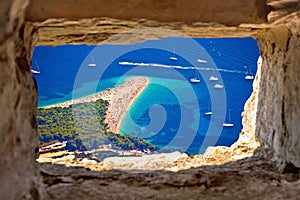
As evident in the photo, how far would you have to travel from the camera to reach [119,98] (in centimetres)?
284

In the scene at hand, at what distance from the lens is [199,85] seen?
117 inches

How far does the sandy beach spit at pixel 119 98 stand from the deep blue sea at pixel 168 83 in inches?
1.6

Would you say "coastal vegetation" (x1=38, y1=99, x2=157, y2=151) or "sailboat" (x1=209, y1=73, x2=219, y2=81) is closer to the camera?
"coastal vegetation" (x1=38, y1=99, x2=157, y2=151)

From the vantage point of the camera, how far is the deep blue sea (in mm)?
2676

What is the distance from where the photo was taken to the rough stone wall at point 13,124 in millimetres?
708

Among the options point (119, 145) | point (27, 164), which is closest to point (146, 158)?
point (119, 145)

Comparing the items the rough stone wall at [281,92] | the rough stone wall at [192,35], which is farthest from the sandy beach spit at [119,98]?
the rough stone wall at [281,92]

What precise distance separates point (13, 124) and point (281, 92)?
47.2 inches

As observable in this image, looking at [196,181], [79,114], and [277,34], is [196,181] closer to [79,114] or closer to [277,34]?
[277,34]

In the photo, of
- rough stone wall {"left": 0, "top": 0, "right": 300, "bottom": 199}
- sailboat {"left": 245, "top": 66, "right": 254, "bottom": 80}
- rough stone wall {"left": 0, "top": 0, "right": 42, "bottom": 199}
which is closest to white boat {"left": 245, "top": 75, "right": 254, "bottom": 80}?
sailboat {"left": 245, "top": 66, "right": 254, "bottom": 80}

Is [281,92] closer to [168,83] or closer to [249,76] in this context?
[249,76]

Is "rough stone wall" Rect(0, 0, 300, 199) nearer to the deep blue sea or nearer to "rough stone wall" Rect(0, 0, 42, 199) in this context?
"rough stone wall" Rect(0, 0, 42, 199)

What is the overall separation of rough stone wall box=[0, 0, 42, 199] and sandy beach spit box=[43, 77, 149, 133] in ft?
5.43

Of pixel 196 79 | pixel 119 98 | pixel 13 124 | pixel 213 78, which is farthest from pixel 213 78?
pixel 13 124
